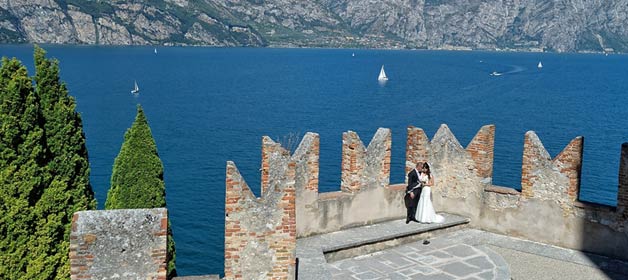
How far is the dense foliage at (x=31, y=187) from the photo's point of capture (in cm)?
1230

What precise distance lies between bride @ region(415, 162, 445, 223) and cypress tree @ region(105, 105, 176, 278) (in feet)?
23.5

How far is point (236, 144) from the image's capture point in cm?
5078

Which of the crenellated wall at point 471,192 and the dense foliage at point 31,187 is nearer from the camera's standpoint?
the dense foliage at point 31,187

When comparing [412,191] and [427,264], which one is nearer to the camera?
[427,264]

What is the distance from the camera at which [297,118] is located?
2608 inches

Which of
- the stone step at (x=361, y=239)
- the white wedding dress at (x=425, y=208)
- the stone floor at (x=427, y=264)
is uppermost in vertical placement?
the white wedding dress at (x=425, y=208)

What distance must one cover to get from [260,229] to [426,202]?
652cm

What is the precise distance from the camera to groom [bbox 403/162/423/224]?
49.7ft

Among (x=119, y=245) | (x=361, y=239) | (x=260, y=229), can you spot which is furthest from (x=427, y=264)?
(x=119, y=245)

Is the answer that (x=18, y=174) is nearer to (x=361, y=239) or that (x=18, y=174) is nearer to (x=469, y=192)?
(x=361, y=239)

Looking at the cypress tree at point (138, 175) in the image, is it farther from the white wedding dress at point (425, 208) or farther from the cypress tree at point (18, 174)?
the white wedding dress at point (425, 208)

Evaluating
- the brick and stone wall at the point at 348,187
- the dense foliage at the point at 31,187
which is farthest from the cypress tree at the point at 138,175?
the brick and stone wall at the point at 348,187

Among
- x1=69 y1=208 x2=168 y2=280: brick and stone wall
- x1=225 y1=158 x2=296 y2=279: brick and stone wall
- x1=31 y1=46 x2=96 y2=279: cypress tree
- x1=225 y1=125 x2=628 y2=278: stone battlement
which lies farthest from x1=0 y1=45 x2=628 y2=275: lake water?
x1=69 y1=208 x2=168 y2=280: brick and stone wall

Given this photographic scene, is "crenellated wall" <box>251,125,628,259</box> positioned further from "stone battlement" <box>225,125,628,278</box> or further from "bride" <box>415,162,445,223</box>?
"bride" <box>415,162,445,223</box>
